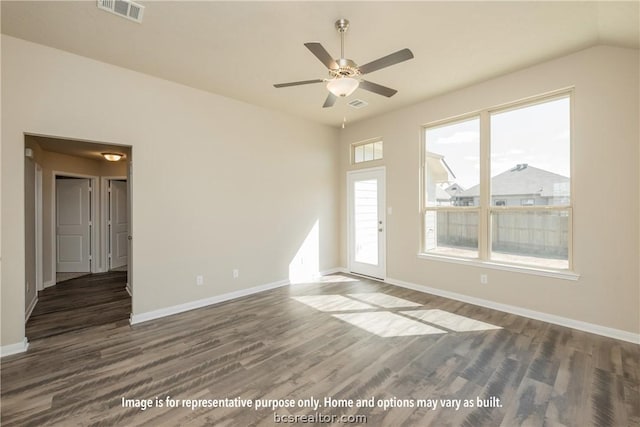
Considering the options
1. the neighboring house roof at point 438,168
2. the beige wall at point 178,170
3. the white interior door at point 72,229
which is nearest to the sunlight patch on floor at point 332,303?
the beige wall at point 178,170

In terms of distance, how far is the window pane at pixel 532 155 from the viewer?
11.0ft

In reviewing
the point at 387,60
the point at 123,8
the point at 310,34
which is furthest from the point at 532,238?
the point at 123,8

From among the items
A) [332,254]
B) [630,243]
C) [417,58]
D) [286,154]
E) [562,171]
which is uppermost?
[417,58]

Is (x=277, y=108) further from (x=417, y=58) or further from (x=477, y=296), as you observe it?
(x=477, y=296)

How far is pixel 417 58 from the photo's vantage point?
3182 millimetres

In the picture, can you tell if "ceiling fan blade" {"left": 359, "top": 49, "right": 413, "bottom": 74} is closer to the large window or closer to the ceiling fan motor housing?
the ceiling fan motor housing

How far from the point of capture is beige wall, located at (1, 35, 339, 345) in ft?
9.17

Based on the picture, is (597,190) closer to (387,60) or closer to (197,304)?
(387,60)

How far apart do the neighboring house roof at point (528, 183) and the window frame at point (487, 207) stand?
9cm

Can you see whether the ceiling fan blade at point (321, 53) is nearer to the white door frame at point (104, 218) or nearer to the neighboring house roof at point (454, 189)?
the neighboring house roof at point (454, 189)

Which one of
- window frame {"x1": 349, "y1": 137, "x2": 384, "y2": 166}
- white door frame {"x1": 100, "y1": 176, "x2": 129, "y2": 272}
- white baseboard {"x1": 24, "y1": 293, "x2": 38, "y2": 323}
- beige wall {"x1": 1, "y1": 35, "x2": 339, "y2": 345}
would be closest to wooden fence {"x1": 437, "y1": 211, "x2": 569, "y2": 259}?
window frame {"x1": 349, "y1": 137, "x2": 384, "y2": 166}

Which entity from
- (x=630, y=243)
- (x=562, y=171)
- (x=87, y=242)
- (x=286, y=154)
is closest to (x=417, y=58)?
(x=562, y=171)

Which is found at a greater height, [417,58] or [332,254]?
[417,58]

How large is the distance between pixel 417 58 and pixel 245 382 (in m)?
3.80
